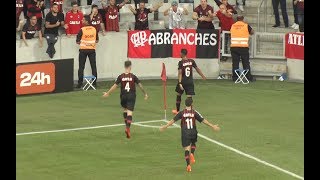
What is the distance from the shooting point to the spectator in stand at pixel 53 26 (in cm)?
4031

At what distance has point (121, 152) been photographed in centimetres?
2994

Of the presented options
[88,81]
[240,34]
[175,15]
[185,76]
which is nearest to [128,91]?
[185,76]

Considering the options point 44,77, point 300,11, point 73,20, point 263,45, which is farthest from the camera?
point 300,11

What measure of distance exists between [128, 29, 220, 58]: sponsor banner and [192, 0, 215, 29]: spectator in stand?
422mm

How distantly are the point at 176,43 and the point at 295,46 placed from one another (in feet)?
16.3

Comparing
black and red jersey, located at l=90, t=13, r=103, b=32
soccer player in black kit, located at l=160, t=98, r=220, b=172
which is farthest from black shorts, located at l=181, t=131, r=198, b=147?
black and red jersey, located at l=90, t=13, r=103, b=32

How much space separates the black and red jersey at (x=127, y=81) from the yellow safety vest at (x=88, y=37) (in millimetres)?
8828

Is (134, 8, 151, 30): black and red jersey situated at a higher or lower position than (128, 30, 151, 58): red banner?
higher

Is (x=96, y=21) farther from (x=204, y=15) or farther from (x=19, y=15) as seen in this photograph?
(x=204, y=15)

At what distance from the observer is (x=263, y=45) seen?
141 feet

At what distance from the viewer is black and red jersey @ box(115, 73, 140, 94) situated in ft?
103

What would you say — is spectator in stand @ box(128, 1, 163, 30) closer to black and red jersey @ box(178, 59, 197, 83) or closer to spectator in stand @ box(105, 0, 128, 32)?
spectator in stand @ box(105, 0, 128, 32)

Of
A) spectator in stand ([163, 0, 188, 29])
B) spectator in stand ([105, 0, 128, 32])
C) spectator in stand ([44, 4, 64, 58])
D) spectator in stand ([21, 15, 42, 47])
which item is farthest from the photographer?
spectator in stand ([163, 0, 188, 29])
